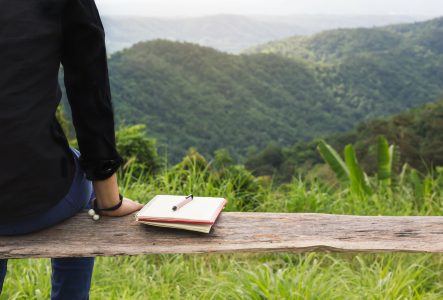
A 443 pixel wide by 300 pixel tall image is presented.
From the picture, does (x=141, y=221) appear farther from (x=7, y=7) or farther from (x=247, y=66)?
(x=247, y=66)

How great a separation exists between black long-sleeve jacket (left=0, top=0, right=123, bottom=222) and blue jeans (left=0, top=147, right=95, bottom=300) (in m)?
0.07

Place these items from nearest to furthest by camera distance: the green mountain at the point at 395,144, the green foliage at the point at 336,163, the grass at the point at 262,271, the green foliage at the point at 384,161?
the grass at the point at 262,271, the green foliage at the point at 384,161, the green foliage at the point at 336,163, the green mountain at the point at 395,144

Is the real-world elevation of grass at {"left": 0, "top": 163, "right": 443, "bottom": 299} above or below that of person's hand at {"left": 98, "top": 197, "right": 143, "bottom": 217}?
below

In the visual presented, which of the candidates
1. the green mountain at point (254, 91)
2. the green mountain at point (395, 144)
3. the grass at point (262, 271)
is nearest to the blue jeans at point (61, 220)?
the grass at point (262, 271)

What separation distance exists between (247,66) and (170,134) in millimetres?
26293

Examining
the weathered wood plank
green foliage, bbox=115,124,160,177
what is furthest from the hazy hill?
the weathered wood plank

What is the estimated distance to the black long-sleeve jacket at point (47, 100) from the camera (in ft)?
3.39

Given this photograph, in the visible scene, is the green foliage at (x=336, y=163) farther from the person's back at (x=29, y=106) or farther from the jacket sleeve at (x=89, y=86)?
the person's back at (x=29, y=106)

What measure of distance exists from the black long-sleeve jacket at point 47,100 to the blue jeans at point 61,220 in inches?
2.6

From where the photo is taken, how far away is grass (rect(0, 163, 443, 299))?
1.95m

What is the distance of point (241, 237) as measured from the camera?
1.43m

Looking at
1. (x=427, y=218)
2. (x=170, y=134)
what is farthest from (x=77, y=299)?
(x=170, y=134)

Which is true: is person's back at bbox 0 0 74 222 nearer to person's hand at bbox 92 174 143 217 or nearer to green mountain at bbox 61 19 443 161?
person's hand at bbox 92 174 143 217

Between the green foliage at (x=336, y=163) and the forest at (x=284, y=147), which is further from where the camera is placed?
the green foliage at (x=336, y=163)
